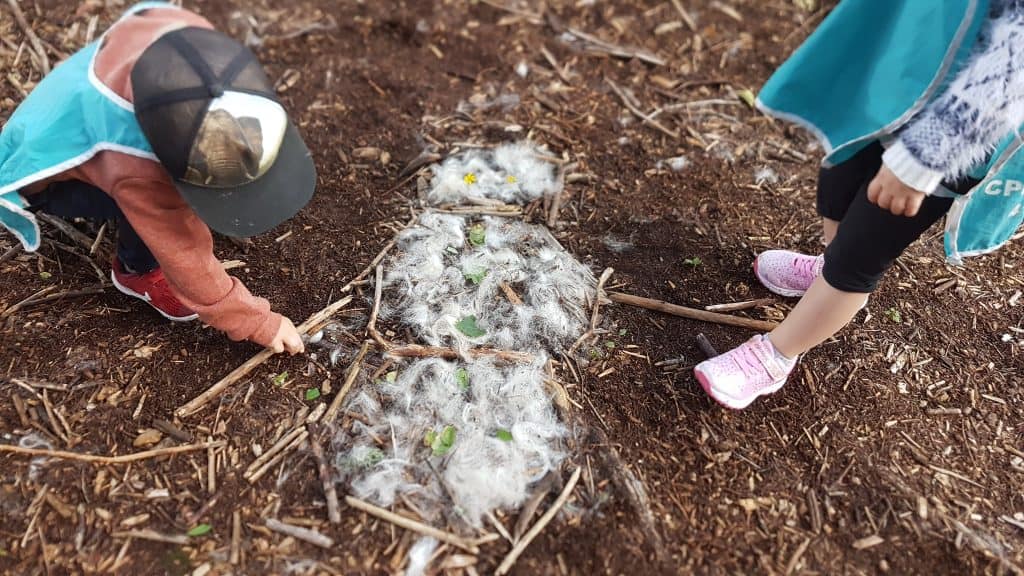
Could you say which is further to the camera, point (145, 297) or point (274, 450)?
point (145, 297)

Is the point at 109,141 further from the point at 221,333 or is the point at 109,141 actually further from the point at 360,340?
the point at 360,340

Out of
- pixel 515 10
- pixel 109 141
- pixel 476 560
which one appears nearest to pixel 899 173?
pixel 476 560

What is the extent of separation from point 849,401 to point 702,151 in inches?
57.9

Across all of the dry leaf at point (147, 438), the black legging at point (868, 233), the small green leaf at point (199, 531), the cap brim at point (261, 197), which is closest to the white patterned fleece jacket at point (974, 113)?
the black legging at point (868, 233)

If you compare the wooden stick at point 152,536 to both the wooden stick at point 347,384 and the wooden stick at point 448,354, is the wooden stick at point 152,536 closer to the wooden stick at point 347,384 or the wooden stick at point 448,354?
the wooden stick at point 347,384

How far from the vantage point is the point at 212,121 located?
178 cm

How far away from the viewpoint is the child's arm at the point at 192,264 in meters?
2.00

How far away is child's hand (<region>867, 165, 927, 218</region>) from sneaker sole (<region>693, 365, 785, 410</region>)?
2.70 ft

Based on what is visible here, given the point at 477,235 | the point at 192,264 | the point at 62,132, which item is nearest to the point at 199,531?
the point at 192,264

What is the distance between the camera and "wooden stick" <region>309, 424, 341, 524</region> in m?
2.14

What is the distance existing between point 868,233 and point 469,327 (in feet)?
4.44

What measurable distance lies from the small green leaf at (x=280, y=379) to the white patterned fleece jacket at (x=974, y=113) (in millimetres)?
1947

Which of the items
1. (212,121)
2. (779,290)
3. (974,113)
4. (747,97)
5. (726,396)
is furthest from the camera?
(747,97)

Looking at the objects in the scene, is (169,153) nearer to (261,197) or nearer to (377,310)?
(261,197)
